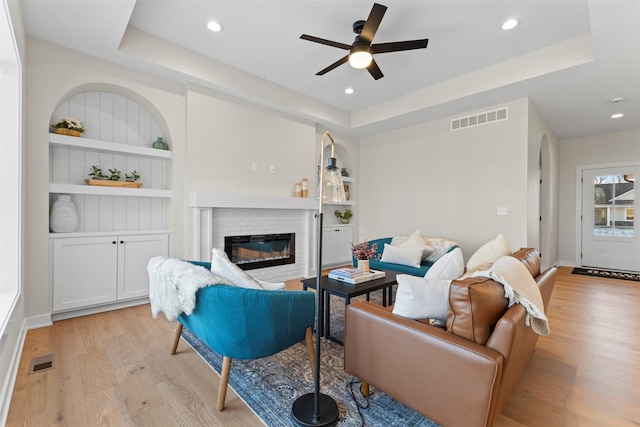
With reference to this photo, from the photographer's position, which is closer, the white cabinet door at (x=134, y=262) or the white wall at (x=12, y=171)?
the white wall at (x=12, y=171)

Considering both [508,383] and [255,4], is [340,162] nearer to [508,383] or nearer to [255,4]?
[255,4]

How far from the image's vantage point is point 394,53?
343 cm

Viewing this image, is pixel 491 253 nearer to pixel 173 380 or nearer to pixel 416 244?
pixel 416 244

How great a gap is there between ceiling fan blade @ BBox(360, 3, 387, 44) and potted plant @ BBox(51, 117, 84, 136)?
2.96 meters

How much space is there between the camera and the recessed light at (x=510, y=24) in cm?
282

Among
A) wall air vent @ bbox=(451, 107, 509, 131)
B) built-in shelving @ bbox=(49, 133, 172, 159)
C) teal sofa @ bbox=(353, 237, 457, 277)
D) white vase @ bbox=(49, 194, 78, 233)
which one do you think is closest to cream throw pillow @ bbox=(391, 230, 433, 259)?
teal sofa @ bbox=(353, 237, 457, 277)

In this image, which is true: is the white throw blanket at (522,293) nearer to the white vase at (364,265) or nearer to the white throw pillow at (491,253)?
the white throw pillow at (491,253)

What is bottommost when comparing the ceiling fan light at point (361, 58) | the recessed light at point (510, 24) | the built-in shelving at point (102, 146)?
the built-in shelving at point (102, 146)

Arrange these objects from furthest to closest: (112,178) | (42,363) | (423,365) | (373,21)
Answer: (112,178)
(373,21)
(42,363)
(423,365)

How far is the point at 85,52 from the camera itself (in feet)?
10.0

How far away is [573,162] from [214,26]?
23.1 ft

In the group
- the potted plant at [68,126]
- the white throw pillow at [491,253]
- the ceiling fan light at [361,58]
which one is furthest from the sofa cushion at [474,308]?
the potted plant at [68,126]

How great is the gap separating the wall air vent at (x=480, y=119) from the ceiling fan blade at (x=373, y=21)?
2.63 m

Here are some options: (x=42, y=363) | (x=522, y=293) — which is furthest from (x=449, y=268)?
(x=42, y=363)
